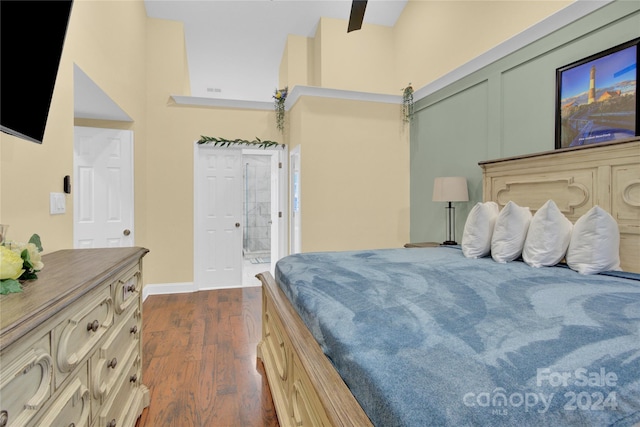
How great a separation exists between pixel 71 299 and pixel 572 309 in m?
1.66

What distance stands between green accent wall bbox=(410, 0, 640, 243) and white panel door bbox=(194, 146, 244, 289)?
2.51 m

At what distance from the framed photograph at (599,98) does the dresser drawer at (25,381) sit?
3.01 meters

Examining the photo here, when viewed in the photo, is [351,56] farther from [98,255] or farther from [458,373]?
[458,373]

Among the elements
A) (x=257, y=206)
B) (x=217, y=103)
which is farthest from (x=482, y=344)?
(x=257, y=206)

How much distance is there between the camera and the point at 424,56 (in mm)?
4172

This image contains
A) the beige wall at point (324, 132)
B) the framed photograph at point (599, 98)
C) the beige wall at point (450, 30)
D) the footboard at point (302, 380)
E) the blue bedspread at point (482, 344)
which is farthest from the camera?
the beige wall at point (324, 132)

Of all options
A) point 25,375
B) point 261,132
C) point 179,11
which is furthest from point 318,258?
point 179,11

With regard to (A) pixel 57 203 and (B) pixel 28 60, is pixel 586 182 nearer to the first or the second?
(B) pixel 28 60

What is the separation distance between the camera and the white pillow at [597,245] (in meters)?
1.75

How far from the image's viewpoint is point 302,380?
1.26 m

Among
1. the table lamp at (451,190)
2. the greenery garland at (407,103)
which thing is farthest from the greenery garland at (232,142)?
the table lamp at (451,190)

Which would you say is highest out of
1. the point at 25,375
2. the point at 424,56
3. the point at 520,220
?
the point at 424,56

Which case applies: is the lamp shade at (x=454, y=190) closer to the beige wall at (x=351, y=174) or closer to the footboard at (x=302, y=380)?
the beige wall at (x=351, y=174)

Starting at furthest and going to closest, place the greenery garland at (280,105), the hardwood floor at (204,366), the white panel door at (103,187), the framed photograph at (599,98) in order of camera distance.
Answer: the greenery garland at (280,105), the white panel door at (103,187), the framed photograph at (599,98), the hardwood floor at (204,366)
